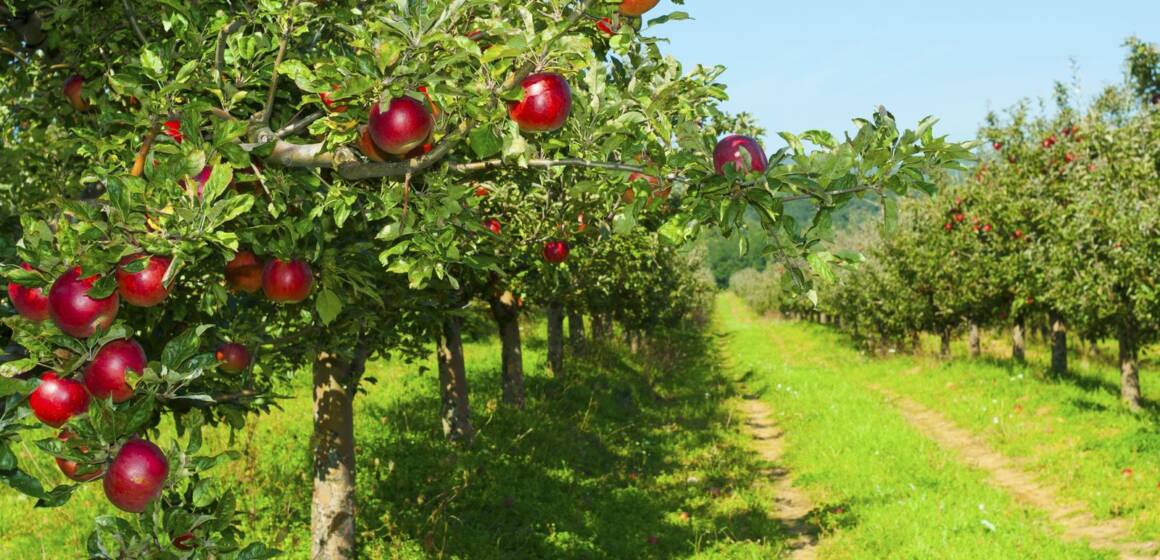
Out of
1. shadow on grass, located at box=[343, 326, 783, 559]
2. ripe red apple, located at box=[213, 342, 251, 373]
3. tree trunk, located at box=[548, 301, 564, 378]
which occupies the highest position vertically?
ripe red apple, located at box=[213, 342, 251, 373]

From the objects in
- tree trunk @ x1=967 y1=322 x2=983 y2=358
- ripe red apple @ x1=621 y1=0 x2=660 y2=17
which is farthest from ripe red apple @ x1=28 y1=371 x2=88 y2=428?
tree trunk @ x1=967 y1=322 x2=983 y2=358

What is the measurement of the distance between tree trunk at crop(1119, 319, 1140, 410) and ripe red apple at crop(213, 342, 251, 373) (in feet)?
56.2

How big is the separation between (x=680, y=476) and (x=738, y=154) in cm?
1173

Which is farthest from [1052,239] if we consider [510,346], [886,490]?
[510,346]

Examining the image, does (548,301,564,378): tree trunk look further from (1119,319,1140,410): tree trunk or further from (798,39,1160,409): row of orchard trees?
(1119,319,1140,410): tree trunk

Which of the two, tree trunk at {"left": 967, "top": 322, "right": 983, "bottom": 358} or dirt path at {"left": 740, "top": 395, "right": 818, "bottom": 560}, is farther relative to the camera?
tree trunk at {"left": 967, "top": 322, "right": 983, "bottom": 358}

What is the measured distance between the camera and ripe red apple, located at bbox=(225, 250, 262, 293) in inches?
139

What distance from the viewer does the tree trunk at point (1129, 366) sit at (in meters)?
16.0

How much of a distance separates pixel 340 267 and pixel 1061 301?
1643cm

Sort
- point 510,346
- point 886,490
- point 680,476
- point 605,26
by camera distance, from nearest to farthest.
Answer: point 605,26, point 886,490, point 680,476, point 510,346

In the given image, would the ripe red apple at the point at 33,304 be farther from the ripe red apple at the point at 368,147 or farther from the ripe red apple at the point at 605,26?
the ripe red apple at the point at 605,26

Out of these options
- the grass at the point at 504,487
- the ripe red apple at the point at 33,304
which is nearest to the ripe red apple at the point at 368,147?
the ripe red apple at the point at 33,304

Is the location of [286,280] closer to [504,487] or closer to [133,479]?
[133,479]

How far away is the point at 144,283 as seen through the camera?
252cm
